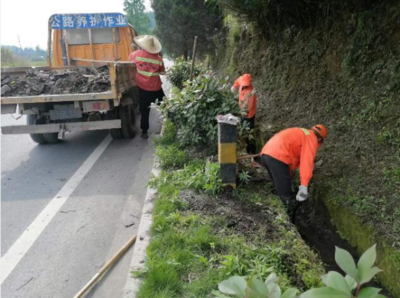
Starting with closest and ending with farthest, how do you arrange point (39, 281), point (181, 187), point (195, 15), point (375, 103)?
1. point (39, 281)
2. point (181, 187)
3. point (375, 103)
4. point (195, 15)

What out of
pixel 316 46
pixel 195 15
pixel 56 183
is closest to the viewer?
pixel 56 183

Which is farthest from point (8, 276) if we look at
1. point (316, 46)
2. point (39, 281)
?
point (316, 46)

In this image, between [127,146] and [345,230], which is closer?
[345,230]

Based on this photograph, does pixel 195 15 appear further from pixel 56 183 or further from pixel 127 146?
pixel 56 183

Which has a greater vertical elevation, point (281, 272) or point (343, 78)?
point (343, 78)

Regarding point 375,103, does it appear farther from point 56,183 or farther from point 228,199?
point 56,183

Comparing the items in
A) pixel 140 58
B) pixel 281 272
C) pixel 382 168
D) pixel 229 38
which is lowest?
pixel 281 272

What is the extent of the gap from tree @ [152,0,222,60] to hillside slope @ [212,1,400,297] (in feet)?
22.1

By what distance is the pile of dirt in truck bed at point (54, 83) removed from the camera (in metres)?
5.58

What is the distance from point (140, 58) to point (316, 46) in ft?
10.6

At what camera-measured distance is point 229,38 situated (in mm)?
11109

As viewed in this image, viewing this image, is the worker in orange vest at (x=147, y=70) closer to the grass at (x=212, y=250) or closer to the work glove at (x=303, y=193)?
the grass at (x=212, y=250)

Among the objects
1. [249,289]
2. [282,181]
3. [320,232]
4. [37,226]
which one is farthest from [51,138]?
[249,289]

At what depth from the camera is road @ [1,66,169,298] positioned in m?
2.85
